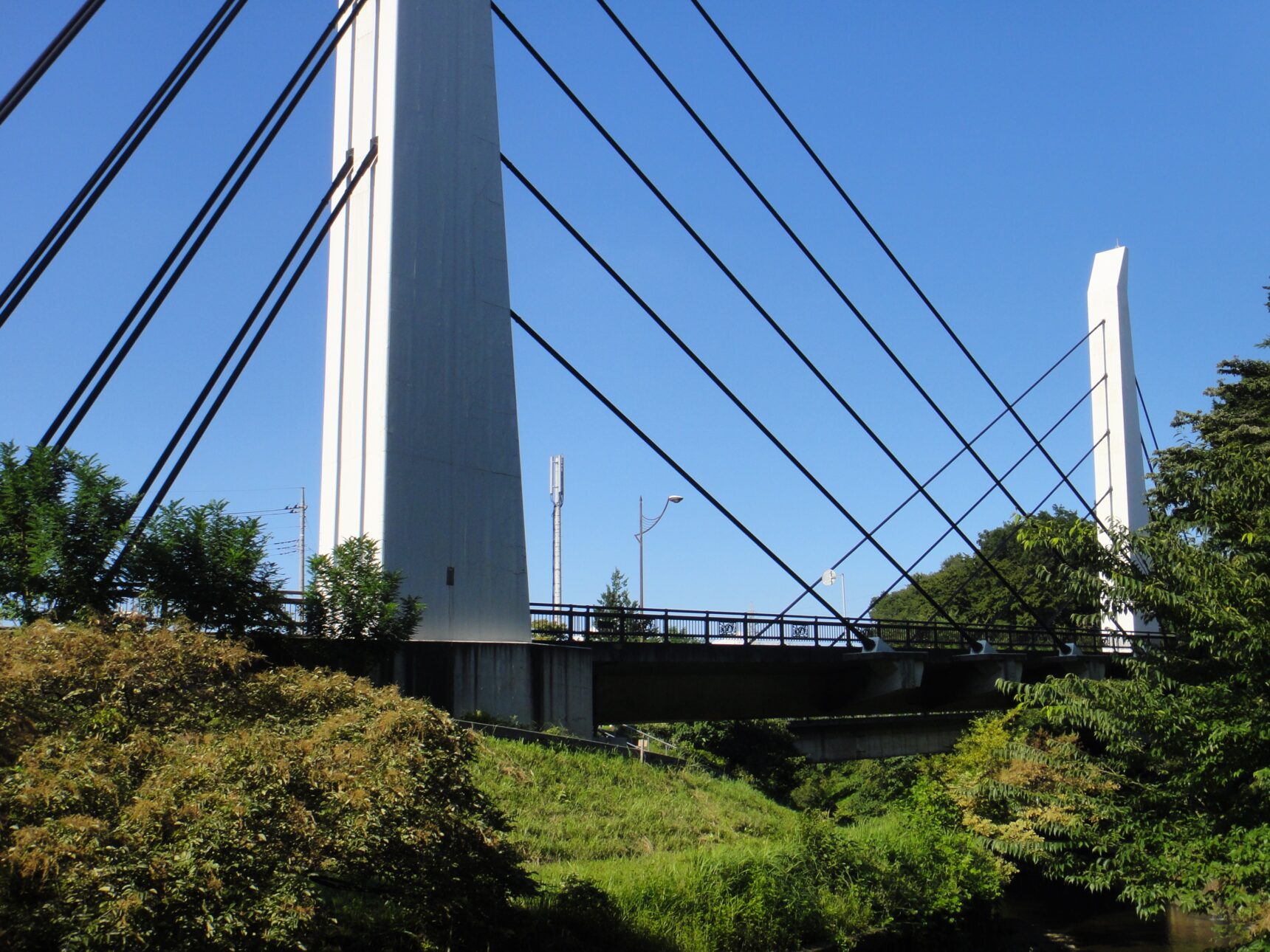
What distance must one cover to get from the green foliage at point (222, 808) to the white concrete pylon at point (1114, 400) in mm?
41331

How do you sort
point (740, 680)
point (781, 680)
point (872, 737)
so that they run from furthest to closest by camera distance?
1. point (872, 737)
2. point (781, 680)
3. point (740, 680)

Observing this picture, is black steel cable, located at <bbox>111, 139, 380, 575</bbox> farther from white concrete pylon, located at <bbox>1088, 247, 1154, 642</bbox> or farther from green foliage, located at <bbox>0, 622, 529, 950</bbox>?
white concrete pylon, located at <bbox>1088, 247, 1154, 642</bbox>

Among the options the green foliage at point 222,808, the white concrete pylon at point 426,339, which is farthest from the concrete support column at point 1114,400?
the green foliage at point 222,808

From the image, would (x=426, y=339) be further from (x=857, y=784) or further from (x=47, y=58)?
(x=857, y=784)

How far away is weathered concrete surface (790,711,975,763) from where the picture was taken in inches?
1614

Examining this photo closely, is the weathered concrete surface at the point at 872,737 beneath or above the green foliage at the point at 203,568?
beneath

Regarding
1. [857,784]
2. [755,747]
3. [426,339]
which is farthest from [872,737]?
[426,339]

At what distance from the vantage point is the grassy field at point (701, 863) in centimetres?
1137

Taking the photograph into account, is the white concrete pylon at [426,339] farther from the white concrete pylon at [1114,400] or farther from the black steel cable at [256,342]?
the white concrete pylon at [1114,400]

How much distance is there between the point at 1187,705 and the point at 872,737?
29912mm

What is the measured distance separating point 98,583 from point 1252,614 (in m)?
13.7

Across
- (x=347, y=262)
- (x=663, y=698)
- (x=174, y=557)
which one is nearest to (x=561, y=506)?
(x=663, y=698)

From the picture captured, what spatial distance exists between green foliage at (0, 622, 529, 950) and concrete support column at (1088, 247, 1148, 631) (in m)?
41.4

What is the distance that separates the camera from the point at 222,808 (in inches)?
260
